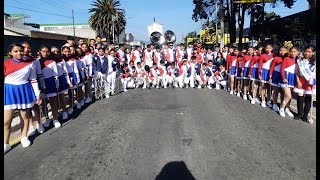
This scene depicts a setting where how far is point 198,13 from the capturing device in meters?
36.1

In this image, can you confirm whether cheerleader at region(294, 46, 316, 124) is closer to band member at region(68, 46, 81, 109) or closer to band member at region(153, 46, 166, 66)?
band member at region(68, 46, 81, 109)

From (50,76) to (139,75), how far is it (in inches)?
286

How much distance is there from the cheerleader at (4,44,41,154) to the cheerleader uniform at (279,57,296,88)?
559cm

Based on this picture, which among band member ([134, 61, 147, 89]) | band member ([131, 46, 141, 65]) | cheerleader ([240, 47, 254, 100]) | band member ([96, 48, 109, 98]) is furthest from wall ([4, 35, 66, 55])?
cheerleader ([240, 47, 254, 100])

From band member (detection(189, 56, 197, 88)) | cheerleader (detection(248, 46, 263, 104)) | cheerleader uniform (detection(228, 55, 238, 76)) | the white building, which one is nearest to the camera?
cheerleader (detection(248, 46, 263, 104))

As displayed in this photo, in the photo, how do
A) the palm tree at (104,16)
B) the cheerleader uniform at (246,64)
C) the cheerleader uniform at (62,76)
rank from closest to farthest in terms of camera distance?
the cheerleader uniform at (62,76)
the cheerleader uniform at (246,64)
the palm tree at (104,16)

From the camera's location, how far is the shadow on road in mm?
4266

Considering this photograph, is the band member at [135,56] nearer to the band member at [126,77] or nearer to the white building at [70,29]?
the band member at [126,77]

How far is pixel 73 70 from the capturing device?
8398 millimetres

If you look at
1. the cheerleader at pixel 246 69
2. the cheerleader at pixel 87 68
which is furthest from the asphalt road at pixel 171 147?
the cheerleader at pixel 246 69

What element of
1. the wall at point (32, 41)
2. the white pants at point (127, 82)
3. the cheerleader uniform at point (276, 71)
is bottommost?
the white pants at point (127, 82)

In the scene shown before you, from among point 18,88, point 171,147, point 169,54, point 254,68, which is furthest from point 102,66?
point 171,147

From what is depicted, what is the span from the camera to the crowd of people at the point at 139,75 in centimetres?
565
